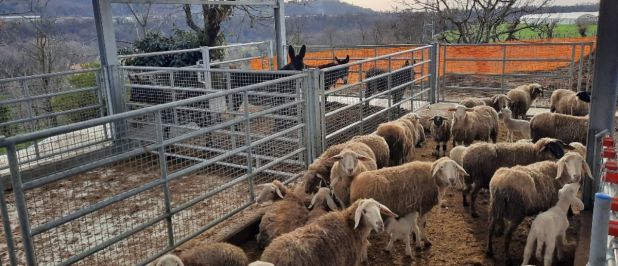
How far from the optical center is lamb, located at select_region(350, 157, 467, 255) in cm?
449

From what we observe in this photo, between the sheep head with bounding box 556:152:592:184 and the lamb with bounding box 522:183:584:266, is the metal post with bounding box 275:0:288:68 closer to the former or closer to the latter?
the sheep head with bounding box 556:152:592:184

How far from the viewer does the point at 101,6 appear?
765 centimetres

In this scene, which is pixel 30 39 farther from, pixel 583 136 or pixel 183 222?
pixel 583 136

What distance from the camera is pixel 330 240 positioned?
370 cm

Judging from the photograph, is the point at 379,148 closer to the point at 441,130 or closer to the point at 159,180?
the point at 441,130

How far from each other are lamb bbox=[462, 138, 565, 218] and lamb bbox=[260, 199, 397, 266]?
1.88 m

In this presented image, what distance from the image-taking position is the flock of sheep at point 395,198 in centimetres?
371

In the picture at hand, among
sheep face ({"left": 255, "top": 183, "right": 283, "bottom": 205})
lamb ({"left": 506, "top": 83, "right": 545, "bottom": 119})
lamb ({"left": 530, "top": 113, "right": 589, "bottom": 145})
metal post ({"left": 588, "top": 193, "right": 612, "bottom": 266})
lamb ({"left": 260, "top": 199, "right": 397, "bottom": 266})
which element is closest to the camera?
metal post ({"left": 588, "top": 193, "right": 612, "bottom": 266})

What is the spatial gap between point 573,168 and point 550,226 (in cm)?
76

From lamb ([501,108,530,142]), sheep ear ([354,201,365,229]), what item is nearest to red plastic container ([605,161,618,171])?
sheep ear ([354,201,365,229])

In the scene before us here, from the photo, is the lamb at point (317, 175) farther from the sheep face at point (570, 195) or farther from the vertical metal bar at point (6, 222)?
the vertical metal bar at point (6, 222)

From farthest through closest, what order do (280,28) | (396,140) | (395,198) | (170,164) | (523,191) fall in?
(280,28) → (170,164) → (396,140) → (395,198) → (523,191)

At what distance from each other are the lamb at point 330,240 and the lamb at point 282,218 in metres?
0.64

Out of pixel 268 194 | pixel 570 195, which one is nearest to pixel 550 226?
pixel 570 195
